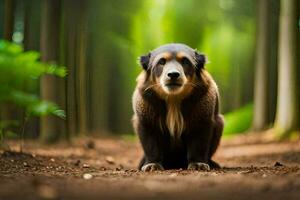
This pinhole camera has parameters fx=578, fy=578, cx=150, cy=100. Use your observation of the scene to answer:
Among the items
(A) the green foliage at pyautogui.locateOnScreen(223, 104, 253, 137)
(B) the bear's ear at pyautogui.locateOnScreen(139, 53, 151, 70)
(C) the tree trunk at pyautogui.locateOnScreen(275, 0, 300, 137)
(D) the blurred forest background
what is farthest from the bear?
(A) the green foliage at pyautogui.locateOnScreen(223, 104, 253, 137)

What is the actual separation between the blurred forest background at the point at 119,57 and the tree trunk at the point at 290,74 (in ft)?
0.09

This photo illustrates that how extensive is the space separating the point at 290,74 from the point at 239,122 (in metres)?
12.2

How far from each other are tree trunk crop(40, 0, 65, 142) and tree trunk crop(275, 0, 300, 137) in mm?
6244

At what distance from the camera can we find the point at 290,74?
52.9 ft

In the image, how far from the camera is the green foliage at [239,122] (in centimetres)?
2731

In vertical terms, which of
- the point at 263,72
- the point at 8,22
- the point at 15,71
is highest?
the point at 8,22

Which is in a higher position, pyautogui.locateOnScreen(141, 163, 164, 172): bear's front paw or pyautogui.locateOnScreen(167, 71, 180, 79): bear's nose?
pyautogui.locateOnScreen(167, 71, 180, 79): bear's nose

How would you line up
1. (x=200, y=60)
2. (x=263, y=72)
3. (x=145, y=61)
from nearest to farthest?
(x=200, y=60), (x=145, y=61), (x=263, y=72)

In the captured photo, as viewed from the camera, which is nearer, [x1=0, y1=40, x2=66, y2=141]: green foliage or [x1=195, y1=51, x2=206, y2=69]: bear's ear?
[x1=0, y1=40, x2=66, y2=141]: green foliage

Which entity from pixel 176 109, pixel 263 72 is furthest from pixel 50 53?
pixel 263 72

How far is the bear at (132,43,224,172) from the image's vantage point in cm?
830

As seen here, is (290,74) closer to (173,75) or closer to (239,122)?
(173,75)

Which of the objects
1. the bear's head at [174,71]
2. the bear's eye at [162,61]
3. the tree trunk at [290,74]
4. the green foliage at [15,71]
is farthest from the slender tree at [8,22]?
the tree trunk at [290,74]

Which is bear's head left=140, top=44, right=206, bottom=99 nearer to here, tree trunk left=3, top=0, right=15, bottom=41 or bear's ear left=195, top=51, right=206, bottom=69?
bear's ear left=195, top=51, right=206, bottom=69
